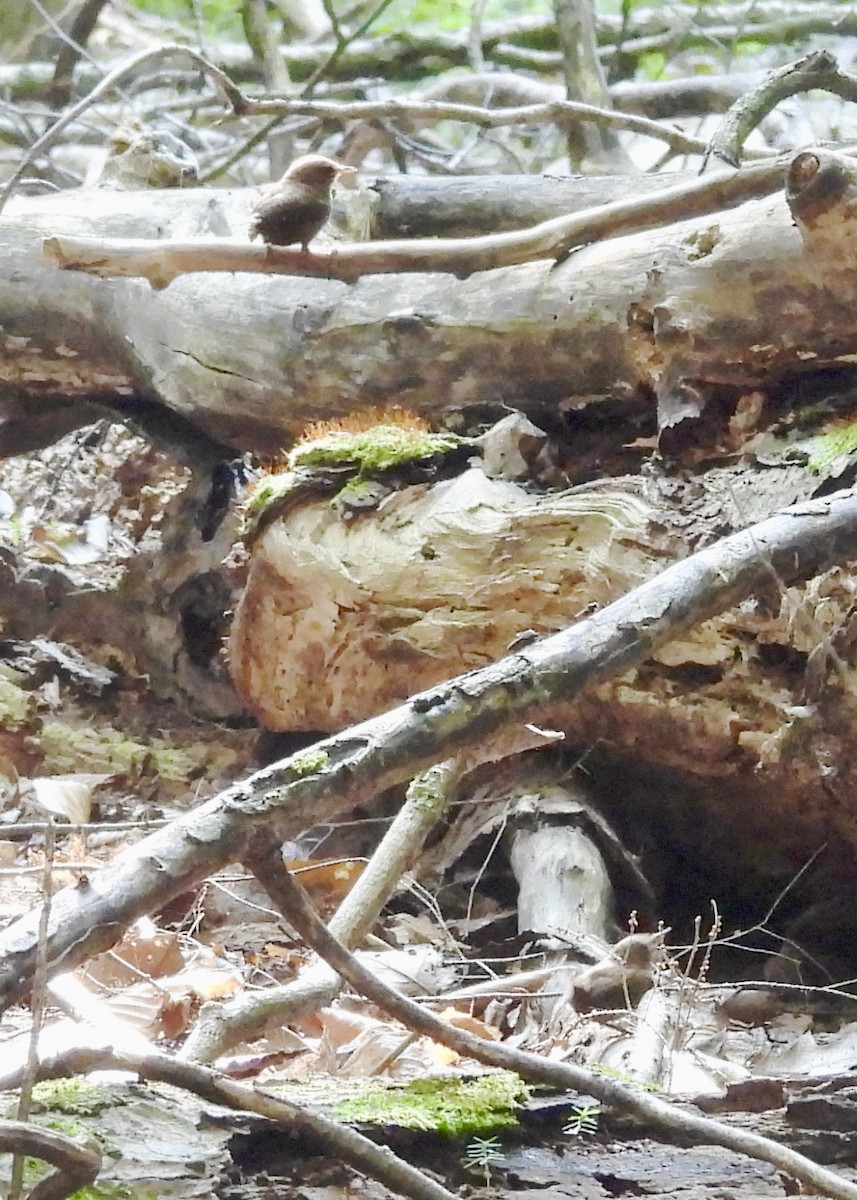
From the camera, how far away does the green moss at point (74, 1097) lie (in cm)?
137

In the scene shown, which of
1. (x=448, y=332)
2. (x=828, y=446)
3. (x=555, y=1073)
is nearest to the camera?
(x=555, y=1073)

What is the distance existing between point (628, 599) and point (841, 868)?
180 cm

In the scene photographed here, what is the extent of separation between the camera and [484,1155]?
1.39 metres

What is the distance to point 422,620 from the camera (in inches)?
129

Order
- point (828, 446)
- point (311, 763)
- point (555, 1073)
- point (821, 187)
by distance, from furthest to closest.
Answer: point (828, 446), point (821, 187), point (555, 1073), point (311, 763)

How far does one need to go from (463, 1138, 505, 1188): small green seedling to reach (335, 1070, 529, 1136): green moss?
0.02m

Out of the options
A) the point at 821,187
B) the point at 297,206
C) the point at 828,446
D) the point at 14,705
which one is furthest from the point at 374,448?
the point at 14,705

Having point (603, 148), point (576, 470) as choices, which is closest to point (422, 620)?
point (576, 470)

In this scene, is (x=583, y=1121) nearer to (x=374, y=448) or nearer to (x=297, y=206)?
(x=374, y=448)

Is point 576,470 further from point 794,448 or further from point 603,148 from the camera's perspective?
point 603,148

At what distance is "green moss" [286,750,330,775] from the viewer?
49.4 inches

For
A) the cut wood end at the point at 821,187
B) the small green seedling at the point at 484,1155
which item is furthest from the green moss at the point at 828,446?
the small green seedling at the point at 484,1155

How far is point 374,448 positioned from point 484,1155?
233cm

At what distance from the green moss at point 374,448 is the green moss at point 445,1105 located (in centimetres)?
210
